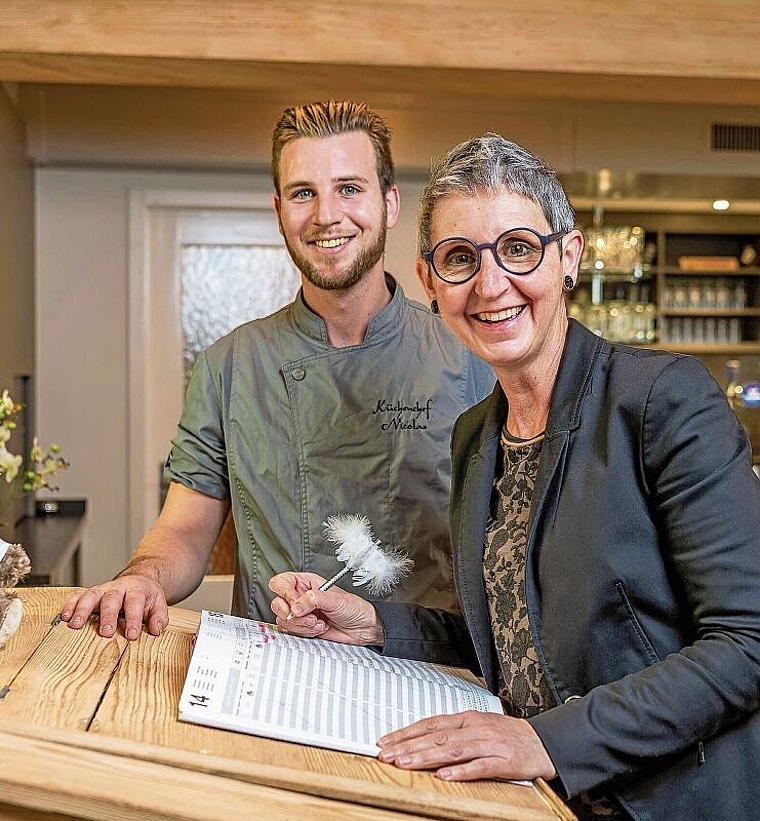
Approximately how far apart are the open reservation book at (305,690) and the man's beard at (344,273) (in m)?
0.77

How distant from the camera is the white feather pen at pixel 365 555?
5.81ft

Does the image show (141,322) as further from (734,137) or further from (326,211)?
(326,211)

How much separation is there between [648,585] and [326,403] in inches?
36.4

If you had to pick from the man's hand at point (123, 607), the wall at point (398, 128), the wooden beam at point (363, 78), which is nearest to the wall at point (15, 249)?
the wall at point (398, 128)

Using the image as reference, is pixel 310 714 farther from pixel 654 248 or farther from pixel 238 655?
pixel 654 248

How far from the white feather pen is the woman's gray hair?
1.98 feet

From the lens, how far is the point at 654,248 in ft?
28.1

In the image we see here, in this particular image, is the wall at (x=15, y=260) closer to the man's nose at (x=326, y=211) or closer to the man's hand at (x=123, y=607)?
the man's nose at (x=326, y=211)

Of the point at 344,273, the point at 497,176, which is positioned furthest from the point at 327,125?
the point at 497,176

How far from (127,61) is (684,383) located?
94.3 inches

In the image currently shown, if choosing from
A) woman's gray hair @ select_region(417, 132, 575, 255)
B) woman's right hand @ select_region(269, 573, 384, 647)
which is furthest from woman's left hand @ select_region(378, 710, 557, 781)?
woman's gray hair @ select_region(417, 132, 575, 255)

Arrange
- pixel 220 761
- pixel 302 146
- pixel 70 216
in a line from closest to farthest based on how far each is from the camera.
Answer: pixel 220 761, pixel 302 146, pixel 70 216

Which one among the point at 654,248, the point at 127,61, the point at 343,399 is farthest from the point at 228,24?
the point at 654,248

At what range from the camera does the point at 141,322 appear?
483 centimetres
